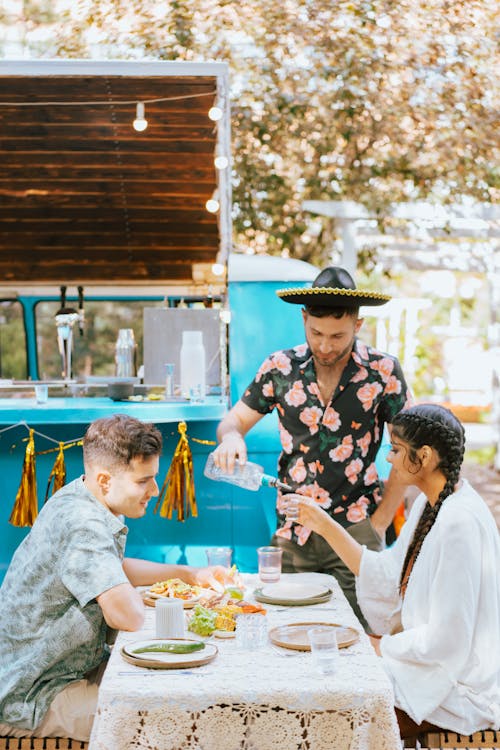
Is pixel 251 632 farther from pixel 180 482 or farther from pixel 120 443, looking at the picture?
pixel 180 482

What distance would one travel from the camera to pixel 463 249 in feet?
43.6

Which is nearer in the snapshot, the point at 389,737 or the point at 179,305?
the point at 389,737

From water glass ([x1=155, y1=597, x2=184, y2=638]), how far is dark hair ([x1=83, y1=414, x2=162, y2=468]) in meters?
0.50

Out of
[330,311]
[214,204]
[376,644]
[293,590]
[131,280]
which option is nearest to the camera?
[376,644]

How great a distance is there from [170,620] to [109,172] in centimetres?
456

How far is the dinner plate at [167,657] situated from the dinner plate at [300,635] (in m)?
0.20

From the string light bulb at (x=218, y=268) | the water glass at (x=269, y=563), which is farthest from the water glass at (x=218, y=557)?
the string light bulb at (x=218, y=268)

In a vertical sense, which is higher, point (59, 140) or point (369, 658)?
point (59, 140)

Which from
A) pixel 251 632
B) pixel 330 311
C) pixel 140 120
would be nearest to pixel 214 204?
pixel 140 120

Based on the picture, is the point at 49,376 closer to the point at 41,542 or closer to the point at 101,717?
the point at 41,542

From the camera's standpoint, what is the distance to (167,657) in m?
2.62

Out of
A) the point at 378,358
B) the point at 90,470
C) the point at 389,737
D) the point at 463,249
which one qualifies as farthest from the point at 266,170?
the point at 389,737

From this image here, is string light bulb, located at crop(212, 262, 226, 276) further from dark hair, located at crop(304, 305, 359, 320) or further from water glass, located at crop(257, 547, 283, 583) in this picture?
water glass, located at crop(257, 547, 283, 583)

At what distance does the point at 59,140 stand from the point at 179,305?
134cm
